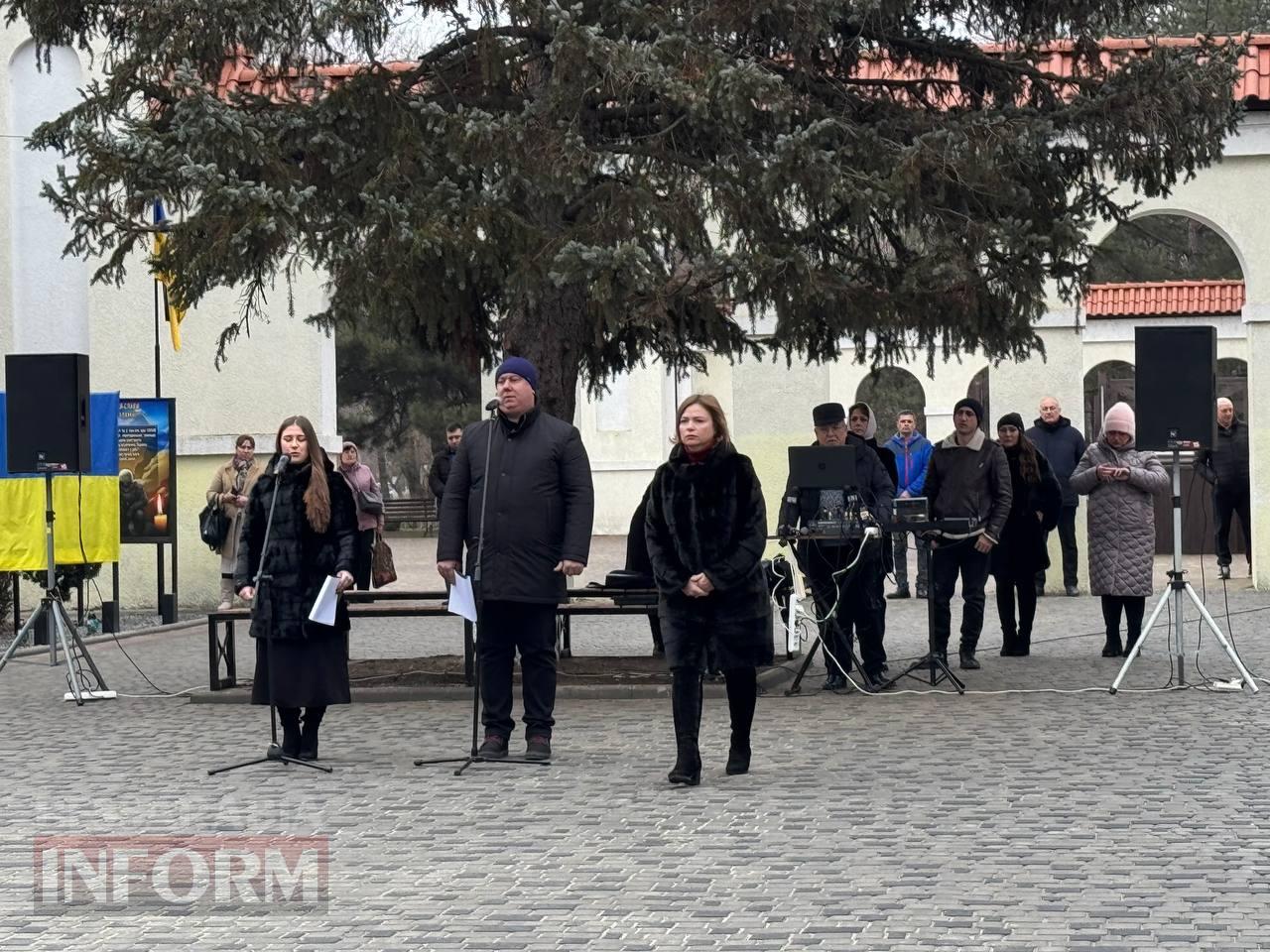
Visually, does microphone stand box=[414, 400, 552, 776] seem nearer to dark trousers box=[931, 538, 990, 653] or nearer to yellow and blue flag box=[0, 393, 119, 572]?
dark trousers box=[931, 538, 990, 653]

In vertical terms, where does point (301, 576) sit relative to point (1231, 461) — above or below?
below

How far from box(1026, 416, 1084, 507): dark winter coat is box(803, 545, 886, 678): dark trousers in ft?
25.2

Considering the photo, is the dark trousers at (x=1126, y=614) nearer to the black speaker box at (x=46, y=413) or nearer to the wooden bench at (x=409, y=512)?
the black speaker box at (x=46, y=413)

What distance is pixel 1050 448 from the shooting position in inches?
803

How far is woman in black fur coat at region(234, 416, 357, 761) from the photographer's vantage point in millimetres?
10070

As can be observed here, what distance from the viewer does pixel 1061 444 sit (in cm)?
2038

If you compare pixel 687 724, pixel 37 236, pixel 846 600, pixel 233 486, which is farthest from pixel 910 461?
pixel 687 724

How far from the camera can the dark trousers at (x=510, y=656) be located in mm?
10109

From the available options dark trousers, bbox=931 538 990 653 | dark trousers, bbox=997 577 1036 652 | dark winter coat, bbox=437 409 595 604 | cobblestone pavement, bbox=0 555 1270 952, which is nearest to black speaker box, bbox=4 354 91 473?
cobblestone pavement, bbox=0 555 1270 952

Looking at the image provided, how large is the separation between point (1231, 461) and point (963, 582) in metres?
9.50

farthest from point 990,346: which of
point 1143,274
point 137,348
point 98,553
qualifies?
point 1143,274

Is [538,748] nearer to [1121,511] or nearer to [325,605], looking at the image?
[325,605]

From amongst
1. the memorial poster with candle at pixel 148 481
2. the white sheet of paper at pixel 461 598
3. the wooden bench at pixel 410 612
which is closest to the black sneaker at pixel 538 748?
the white sheet of paper at pixel 461 598

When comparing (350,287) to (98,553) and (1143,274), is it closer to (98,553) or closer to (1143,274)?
(98,553)
